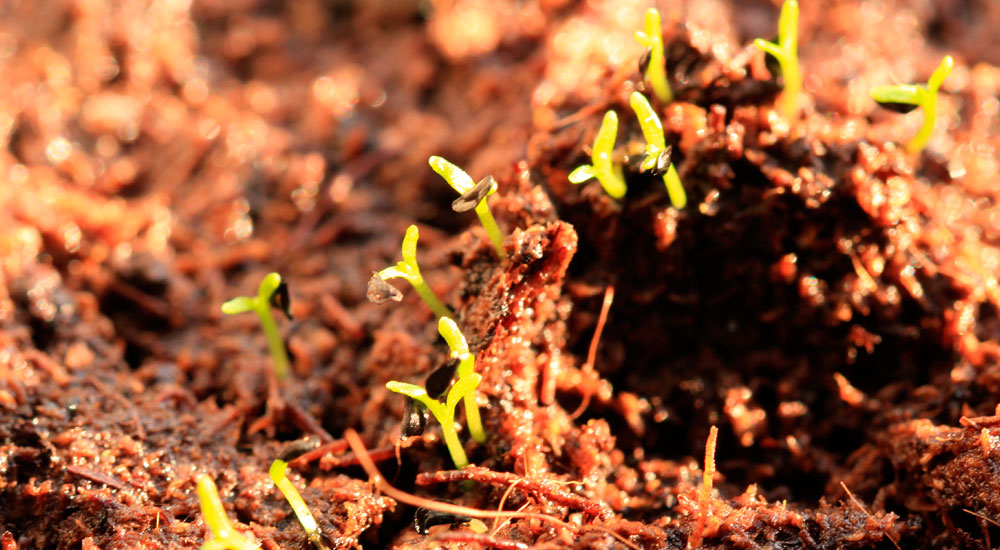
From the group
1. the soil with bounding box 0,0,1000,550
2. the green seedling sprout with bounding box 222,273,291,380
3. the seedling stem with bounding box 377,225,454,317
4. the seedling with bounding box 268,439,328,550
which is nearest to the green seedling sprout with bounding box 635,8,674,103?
the soil with bounding box 0,0,1000,550

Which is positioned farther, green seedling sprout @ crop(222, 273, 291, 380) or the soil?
green seedling sprout @ crop(222, 273, 291, 380)

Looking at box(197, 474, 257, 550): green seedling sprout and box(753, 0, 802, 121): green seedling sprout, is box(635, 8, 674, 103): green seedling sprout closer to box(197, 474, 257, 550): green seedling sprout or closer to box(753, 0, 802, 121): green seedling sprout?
box(753, 0, 802, 121): green seedling sprout

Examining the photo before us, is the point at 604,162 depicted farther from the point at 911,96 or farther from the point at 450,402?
the point at 911,96

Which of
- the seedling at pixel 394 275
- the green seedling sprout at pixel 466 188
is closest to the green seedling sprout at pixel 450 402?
the seedling at pixel 394 275

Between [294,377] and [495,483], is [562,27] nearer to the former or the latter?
[294,377]

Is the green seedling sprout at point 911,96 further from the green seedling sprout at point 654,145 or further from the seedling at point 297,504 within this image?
the seedling at point 297,504

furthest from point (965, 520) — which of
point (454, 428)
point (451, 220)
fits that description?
point (451, 220)

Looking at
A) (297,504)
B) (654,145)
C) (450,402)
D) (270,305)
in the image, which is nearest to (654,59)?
(654,145)
